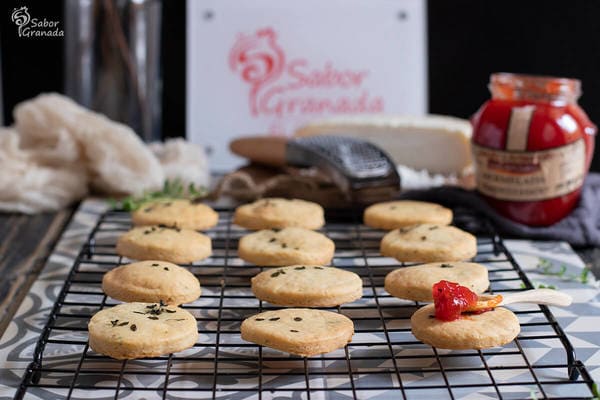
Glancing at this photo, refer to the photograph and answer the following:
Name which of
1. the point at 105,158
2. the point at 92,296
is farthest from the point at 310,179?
the point at 92,296

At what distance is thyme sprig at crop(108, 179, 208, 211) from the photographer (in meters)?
2.70

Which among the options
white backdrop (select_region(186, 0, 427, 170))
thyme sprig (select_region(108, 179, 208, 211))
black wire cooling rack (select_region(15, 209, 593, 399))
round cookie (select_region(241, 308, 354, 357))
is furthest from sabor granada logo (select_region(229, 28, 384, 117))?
round cookie (select_region(241, 308, 354, 357))

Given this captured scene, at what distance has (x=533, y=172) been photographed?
2.48 metres

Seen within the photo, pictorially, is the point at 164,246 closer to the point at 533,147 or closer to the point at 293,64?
the point at 533,147

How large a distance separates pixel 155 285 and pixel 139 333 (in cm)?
27

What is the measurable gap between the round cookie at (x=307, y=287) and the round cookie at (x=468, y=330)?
188 millimetres

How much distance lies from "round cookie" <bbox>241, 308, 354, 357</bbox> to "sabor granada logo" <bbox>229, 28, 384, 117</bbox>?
193 centimetres

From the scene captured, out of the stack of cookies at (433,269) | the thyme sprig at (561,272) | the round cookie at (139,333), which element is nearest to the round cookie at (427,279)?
the stack of cookies at (433,269)

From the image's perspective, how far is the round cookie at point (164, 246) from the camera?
6.95 ft

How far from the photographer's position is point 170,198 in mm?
2777

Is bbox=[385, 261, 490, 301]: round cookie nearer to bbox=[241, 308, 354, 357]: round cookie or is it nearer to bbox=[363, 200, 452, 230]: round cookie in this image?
bbox=[241, 308, 354, 357]: round cookie

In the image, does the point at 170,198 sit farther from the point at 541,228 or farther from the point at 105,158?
the point at 541,228

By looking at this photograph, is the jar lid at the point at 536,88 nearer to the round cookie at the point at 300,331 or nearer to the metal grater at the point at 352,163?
the metal grater at the point at 352,163

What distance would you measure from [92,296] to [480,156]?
1.20 m
